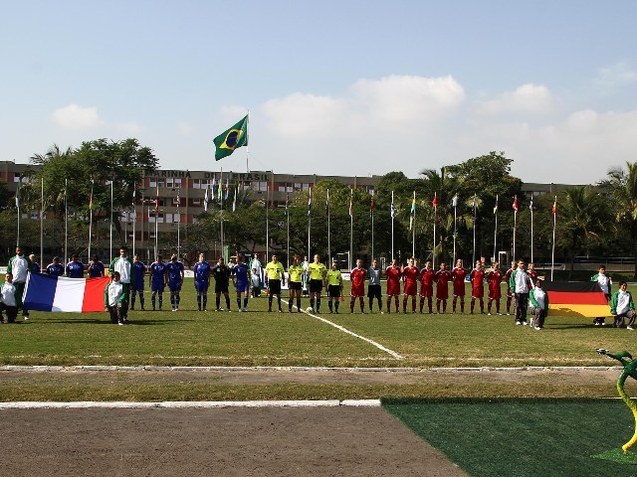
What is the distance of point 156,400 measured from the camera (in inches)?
388

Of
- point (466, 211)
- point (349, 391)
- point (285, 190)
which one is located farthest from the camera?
point (285, 190)

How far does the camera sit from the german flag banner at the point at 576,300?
21828 mm

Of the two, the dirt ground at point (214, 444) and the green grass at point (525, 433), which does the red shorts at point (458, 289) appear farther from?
the dirt ground at point (214, 444)

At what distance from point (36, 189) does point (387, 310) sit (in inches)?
2662

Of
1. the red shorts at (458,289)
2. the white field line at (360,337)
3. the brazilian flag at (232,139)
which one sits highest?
the brazilian flag at (232,139)

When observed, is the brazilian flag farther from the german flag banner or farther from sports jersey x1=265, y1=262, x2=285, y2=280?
the german flag banner

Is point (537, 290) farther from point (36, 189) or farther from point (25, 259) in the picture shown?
point (36, 189)

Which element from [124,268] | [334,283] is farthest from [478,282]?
[124,268]

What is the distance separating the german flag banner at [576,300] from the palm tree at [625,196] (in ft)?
189

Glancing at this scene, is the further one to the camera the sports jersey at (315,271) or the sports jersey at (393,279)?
the sports jersey at (393,279)

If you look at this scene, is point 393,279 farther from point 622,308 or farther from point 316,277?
point 622,308

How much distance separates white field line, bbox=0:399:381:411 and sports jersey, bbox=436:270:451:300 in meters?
16.2

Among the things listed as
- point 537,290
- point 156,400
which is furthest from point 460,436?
point 537,290

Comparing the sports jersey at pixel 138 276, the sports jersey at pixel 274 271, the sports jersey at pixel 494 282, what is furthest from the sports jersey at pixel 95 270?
the sports jersey at pixel 494 282
